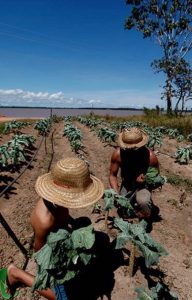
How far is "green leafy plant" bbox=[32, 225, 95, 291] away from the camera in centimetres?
302

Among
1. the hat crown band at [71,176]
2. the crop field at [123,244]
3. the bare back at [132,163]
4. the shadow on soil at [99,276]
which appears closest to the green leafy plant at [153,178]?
the bare back at [132,163]

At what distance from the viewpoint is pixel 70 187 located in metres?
3.17

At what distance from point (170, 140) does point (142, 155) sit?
406 inches

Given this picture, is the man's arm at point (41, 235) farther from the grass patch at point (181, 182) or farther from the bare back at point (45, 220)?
the grass patch at point (181, 182)

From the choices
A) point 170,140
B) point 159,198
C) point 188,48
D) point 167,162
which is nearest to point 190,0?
point 188,48

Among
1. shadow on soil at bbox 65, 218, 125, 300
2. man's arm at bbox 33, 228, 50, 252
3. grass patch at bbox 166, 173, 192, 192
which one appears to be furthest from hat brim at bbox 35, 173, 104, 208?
grass patch at bbox 166, 173, 192, 192

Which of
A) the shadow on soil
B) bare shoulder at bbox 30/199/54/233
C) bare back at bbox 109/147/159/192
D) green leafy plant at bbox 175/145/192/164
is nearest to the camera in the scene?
bare shoulder at bbox 30/199/54/233

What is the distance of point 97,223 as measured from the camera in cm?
554

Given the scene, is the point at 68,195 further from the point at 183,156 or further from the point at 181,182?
the point at 183,156

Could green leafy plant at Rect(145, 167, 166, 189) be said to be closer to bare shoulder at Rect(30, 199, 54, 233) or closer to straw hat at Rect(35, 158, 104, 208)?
straw hat at Rect(35, 158, 104, 208)

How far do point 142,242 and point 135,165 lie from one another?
7.19 ft

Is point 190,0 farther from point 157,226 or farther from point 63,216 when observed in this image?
point 63,216

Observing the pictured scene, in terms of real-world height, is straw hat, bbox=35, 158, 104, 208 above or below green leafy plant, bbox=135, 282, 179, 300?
above

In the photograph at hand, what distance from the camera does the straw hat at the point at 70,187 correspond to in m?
3.09
